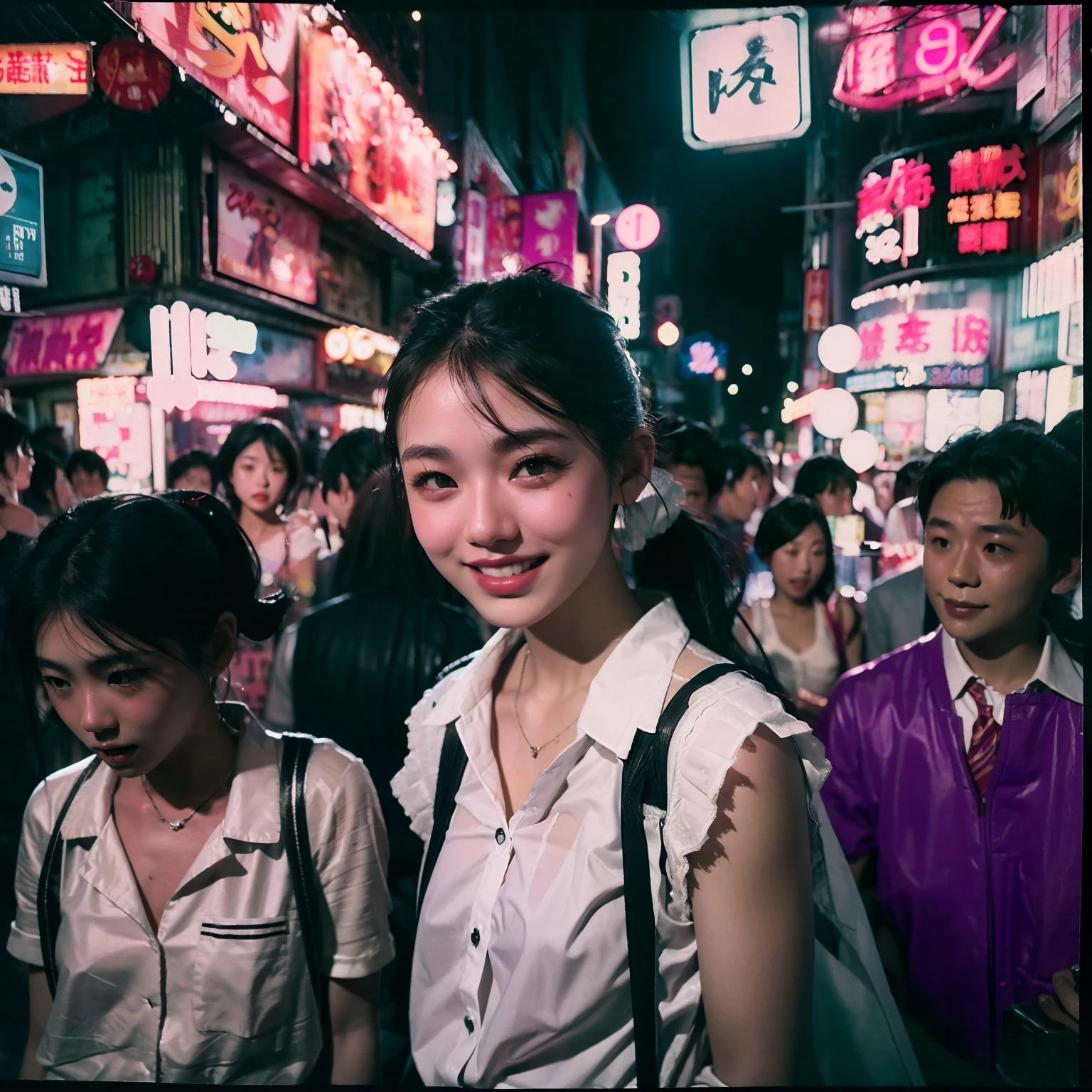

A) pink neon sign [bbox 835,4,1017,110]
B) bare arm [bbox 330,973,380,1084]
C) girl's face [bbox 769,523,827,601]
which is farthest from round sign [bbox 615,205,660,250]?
bare arm [bbox 330,973,380,1084]

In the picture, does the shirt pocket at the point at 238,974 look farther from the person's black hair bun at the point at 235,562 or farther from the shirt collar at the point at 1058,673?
the shirt collar at the point at 1058,673

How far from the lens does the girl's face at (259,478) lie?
2.45m

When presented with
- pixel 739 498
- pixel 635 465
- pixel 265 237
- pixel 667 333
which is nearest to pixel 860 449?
pixel 739 498

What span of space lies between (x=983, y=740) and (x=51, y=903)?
6.61ft

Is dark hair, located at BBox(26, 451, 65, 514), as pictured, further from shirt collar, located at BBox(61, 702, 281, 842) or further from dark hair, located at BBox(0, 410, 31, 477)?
shirt collar, located at BBox(61, 702, 281, 842)

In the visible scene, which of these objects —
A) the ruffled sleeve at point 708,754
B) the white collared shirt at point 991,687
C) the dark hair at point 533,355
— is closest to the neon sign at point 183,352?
the dark hair at point 533,355

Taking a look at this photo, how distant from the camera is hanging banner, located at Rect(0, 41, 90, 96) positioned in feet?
4.92

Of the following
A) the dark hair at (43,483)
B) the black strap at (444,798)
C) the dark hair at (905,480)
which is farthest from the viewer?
the dark hair at (905,480)

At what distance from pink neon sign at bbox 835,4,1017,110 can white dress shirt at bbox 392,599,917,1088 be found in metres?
1.44

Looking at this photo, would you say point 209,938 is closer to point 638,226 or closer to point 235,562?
point 235,562

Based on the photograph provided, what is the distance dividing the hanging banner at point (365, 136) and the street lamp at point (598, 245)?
574 mm

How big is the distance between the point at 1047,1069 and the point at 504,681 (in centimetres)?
134

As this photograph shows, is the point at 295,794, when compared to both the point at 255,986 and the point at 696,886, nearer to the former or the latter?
the point at 255,986

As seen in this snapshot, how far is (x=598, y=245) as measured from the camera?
2.28 metres
